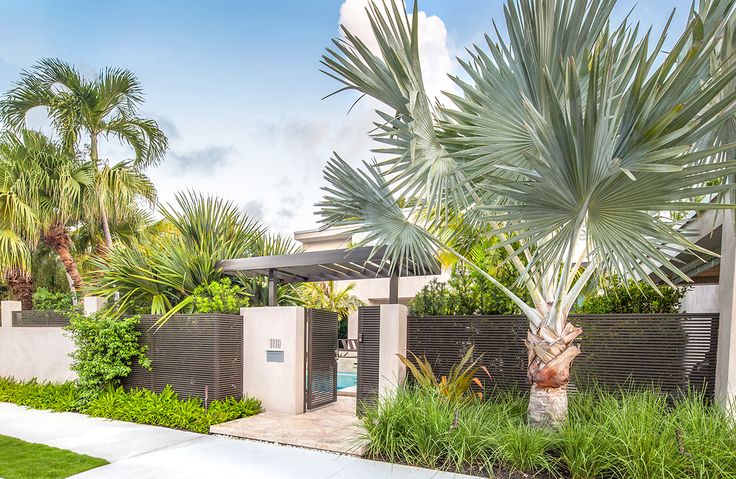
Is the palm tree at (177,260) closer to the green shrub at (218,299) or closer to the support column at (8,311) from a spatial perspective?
the green shrub at (218,299)

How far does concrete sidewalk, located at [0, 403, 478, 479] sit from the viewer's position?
459 centimetres

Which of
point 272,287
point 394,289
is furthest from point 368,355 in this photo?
point 272,287

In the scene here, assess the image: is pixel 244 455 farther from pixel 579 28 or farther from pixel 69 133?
pixel 69 133

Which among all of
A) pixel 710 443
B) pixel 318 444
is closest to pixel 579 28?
pixel 710 443

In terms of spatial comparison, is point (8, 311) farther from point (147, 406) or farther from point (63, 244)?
point (147, 406)

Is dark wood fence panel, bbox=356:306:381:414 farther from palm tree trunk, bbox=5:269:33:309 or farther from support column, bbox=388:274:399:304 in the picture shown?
palm tree trunk, bbox=5:269:33:309

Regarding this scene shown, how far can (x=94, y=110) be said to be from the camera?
33.2 ft

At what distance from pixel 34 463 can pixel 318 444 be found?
10.7 ft

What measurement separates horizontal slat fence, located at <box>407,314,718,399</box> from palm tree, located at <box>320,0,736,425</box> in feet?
3.26

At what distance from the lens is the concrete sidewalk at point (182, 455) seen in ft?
15.1

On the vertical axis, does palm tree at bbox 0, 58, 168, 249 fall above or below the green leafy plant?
above

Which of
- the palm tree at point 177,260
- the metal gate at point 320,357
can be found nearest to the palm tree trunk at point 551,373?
the metal gate at point 320,357

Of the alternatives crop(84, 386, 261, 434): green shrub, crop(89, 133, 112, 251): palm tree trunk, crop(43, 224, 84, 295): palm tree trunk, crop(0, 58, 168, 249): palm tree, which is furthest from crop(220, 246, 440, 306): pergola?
crop(43, 224, 84, 295): palm tree trunk

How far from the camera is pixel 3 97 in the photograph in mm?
10258
